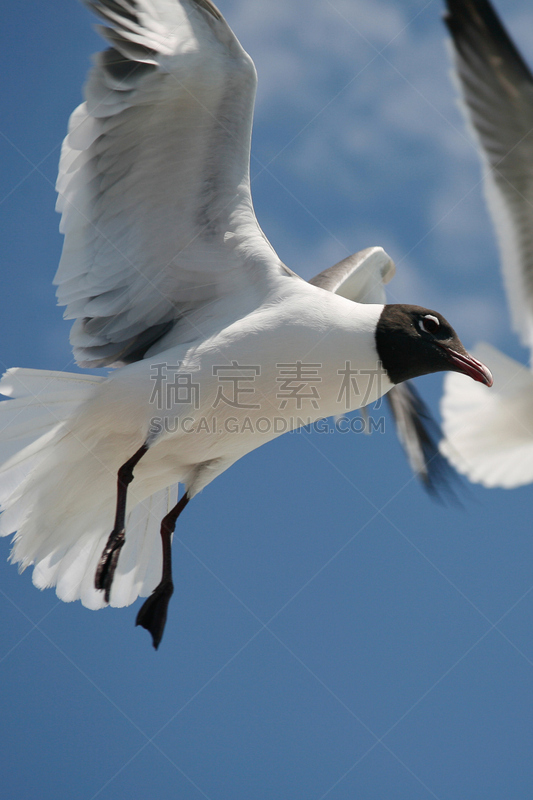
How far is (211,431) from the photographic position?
12.5 feet

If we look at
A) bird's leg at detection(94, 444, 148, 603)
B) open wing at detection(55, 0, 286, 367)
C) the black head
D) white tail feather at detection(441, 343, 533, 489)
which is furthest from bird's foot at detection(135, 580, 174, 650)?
white tail feather at detection(441, 343, 533, 489)

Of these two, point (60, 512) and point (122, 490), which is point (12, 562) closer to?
point (60, 512)

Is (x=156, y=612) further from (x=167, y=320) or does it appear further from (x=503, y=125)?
(x=503, y=125)

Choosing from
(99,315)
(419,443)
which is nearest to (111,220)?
(99,315)

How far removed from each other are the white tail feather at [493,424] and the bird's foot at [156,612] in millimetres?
1865

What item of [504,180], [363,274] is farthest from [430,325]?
[363,274]

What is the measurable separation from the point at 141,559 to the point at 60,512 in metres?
0.66

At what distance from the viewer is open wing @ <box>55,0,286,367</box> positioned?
11.8 ft

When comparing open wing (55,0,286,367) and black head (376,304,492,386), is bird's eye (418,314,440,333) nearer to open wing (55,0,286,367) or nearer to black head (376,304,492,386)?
black head (376,304,492,386)

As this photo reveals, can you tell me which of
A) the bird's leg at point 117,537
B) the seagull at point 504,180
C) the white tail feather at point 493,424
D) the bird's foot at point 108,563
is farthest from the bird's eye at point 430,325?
the bird's foot at point 108,563

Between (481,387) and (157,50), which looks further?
(481,387)

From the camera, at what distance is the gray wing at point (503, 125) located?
377cm

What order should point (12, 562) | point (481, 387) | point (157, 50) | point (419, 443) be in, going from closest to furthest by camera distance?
point (157, 50) < point (12, 562) < point (419, 443) < point (481, 387)

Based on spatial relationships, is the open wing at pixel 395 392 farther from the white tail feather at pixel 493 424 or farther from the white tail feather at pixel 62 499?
the white tail feather at pixel 62 499
